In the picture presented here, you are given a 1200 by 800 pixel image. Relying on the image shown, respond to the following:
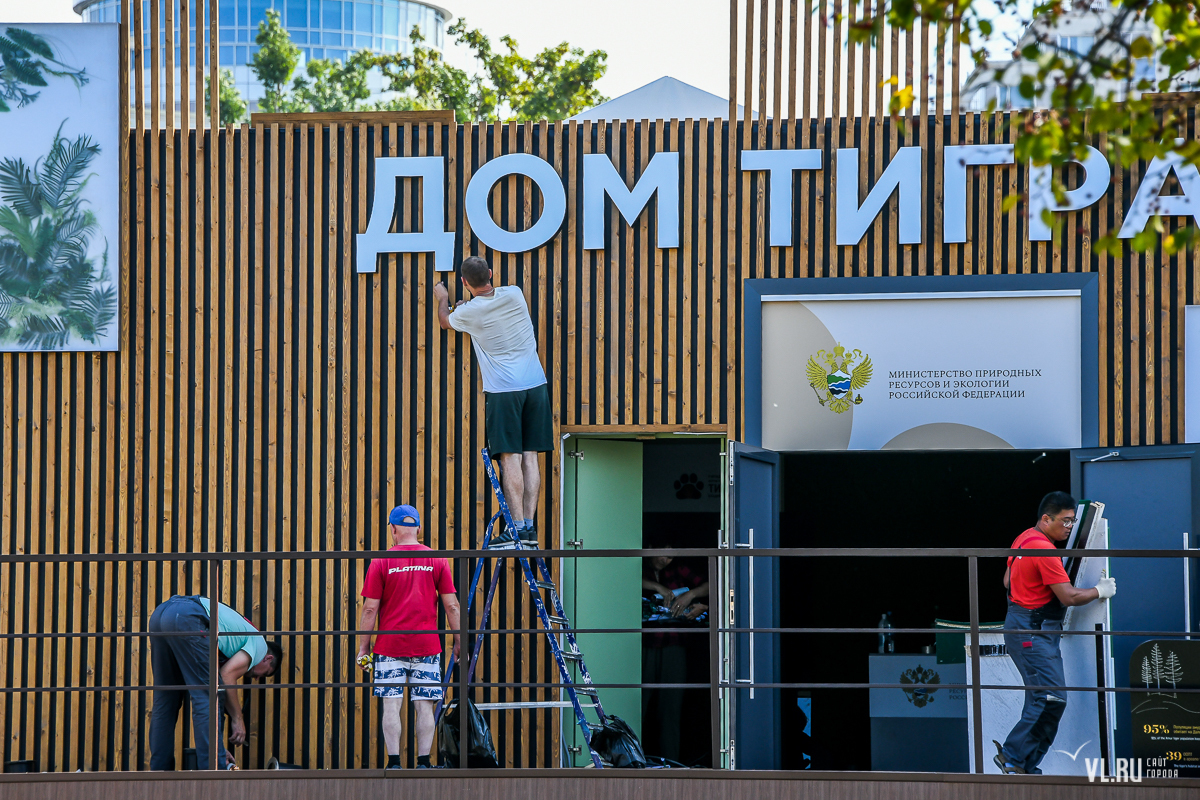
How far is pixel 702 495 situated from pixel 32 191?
196 inches

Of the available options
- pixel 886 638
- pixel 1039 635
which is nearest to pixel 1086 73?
pixel 1039 635

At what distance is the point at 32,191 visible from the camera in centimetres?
697

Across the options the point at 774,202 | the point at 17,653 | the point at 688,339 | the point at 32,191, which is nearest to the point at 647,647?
the point at 688,339

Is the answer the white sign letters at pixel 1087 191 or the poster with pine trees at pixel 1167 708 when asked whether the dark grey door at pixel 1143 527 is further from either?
the white sign letters at pixel 1087 191

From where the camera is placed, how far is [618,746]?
19.3 ft

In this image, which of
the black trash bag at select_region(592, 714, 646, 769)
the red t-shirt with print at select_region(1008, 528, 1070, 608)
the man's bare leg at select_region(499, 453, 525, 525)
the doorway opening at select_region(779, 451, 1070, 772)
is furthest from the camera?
the doorway opening at select_region(779, 451, 1070, 772)

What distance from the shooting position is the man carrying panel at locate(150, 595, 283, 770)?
573 cm

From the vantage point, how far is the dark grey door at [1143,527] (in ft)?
20.0

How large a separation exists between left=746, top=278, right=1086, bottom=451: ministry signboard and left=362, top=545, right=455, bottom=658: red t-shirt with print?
2.20m

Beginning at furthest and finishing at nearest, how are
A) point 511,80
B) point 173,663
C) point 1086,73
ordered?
point 511,80 < point 173,663 < point 1086,73

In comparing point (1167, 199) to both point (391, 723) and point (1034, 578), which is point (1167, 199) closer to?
point (1034, 578)

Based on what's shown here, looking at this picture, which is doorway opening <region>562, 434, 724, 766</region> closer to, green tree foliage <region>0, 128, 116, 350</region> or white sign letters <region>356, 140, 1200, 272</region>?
white sign letters <region>356, 140, 1200, 272</region>

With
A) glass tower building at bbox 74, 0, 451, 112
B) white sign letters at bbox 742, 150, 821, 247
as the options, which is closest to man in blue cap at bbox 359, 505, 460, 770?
white sign letters at bbox 742, 150, 821, 247

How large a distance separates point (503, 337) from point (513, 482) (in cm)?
84
